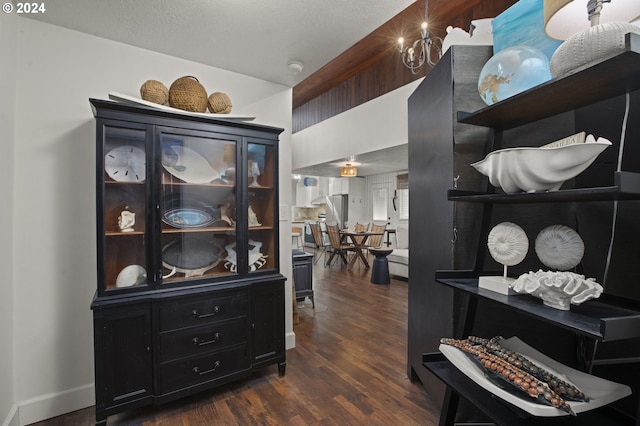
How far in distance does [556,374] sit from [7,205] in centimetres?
273

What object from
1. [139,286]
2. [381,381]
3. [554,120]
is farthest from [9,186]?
[554,120]

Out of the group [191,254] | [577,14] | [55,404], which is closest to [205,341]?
[191,254]

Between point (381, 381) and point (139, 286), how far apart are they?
1.81 metres

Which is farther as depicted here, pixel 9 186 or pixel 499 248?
pixel 9 186

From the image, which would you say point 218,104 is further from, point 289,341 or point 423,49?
point 423,49

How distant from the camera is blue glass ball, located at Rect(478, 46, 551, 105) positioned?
1.15 meters

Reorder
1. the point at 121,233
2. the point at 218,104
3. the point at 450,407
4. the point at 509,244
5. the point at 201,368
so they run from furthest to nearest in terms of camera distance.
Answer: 1. the point at 218,104
2. the point at 201,368
3. the point at 121,233
4. the point at 450,407
5. the point at 509,244

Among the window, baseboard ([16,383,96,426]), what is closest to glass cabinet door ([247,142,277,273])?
baseboard ([16,383,96,426])

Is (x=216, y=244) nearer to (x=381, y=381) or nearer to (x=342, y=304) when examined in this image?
(x=381, y=381)

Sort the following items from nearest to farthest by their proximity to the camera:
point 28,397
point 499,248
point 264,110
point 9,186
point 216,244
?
point 499,248 < point 9,186 < point 28,397 < point 216,244 < point 264,110

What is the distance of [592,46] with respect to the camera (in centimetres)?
85

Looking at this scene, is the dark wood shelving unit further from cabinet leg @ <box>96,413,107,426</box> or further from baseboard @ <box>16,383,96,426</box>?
baseboard @ <box>16,383,96,426</box>

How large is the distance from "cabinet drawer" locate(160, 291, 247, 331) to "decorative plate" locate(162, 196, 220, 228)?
513 millimetres

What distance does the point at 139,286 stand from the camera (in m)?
1.89
